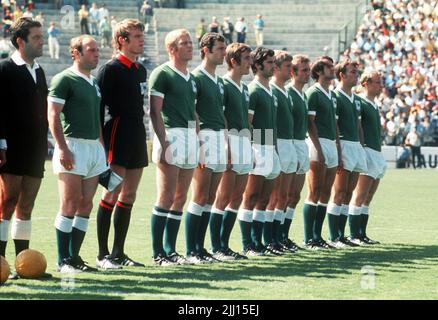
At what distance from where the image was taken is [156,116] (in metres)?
10.5

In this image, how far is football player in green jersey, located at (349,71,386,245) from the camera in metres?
14.1

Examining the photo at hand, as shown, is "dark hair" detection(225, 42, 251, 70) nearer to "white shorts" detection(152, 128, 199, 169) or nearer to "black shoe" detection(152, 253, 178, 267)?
"white shorts" detection(152, 128, 199, 169)

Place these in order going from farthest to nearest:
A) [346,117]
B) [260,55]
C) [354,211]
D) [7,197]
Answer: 1. [354,211]
2. [346,117]
3. [260,55]
4. [7,197]

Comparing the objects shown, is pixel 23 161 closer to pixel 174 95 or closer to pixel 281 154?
pixel 174 95

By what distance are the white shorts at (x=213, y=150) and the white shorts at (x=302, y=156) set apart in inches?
66.4

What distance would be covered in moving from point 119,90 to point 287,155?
2870 mm

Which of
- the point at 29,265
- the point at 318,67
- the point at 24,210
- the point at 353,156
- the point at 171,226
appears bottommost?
the point at 29,265

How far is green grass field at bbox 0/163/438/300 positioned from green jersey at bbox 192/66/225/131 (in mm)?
1507

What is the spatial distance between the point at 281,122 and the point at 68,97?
347cm

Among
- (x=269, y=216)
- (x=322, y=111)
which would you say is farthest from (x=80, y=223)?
(x=322, y=111)

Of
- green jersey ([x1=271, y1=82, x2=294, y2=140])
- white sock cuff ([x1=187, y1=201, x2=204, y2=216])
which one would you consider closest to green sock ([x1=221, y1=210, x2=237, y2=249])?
white sock cuff ([x1=187, y1=201, x2=204, y2=216])

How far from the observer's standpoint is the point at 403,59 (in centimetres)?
4231

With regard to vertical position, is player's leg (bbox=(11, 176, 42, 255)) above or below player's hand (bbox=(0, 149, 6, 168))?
below
